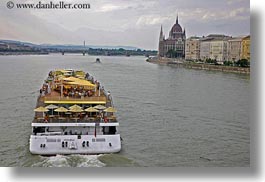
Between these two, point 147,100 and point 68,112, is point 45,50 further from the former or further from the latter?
point 147,100

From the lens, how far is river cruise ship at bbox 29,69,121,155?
5.29m

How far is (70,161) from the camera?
501 cm

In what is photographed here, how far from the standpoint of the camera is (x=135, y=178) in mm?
4477

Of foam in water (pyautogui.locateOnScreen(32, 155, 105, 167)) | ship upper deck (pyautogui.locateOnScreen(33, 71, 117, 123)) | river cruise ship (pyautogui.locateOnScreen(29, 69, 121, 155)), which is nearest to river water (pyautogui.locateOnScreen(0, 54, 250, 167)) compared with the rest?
foam in water (pyautogui.locateOnScreen(32, 155, 105, 167))

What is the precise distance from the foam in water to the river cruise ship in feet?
0.32

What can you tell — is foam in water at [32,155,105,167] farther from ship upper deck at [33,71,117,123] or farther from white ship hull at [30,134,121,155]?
ship upper deck at [33,71,117,123]

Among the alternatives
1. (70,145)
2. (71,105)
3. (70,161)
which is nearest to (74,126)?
(70,145)

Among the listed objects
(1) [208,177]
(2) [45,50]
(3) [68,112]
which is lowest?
(1) [208,177]

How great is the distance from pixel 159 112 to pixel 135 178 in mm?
3661

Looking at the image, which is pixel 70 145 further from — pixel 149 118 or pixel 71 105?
pixel 149 118

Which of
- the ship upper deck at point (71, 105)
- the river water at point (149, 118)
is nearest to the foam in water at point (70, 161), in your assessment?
the river water at point (149, 118)

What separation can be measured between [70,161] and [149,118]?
107 inches

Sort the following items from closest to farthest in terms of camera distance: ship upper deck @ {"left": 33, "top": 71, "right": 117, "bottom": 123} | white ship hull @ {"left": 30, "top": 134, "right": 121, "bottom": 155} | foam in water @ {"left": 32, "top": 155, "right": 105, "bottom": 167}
Result: foam in water @ {"left": 32, "top": 155, "right": 105, "bottom": 167}
white ship hull @ {"left": 30, "top": 134, "right": 121, "bottom": 155}
ship upper deck @ {"left": 33, "top": 71, "right": 117, "bottom": 123}

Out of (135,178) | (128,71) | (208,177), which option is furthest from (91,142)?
A: (128,71)
